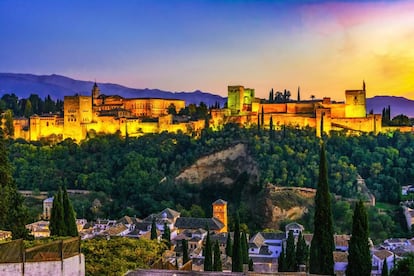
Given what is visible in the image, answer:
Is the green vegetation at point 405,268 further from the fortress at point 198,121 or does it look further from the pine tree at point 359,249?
the fortress at point 198,121

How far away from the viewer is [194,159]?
46.7 meters

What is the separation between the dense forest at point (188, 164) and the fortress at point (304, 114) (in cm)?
131

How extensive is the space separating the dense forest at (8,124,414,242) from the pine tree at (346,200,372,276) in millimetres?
23383

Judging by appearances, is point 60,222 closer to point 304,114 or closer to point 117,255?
point 117,255

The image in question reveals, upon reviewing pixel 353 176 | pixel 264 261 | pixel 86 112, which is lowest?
pixel 264 261

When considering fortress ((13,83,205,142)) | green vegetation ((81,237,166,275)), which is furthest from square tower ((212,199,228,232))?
green vegetation ((81,237,166,275))

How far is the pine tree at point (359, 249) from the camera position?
1448 cm

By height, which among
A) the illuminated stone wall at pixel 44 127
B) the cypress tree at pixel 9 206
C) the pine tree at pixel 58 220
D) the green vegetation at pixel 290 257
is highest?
the illuminated stone wall at pixel 44 127

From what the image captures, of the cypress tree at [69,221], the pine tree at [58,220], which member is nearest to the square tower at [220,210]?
the cypress tree at [69,221]

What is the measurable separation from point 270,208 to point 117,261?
1110 inches

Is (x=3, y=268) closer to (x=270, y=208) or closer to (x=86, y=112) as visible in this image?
(x=270, y=208)

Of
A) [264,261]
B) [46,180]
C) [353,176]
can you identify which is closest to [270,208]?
[353,176]

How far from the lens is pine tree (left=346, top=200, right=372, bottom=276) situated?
47.5ft

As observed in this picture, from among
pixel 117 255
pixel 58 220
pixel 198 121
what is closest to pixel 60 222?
pixel 58 220
